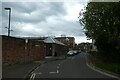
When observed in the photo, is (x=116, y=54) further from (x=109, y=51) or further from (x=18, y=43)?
(x=18, y=43)

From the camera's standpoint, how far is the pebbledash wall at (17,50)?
3197cm

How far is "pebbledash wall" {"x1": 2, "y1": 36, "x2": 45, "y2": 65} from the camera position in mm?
31969

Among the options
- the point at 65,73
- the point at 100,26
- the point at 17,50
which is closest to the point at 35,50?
the point at 100,26

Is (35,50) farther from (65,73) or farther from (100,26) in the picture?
(65,73)

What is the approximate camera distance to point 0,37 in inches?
1154

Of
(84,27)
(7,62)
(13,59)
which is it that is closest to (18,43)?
(13,59)

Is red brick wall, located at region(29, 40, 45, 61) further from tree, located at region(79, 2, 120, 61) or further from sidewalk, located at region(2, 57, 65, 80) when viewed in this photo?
sidewalk, located at region(2, 57, 65, 80)

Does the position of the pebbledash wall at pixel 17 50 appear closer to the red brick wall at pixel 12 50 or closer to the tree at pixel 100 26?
the red brick wall at pixel 12 50

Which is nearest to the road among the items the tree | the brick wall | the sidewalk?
the sidewalk

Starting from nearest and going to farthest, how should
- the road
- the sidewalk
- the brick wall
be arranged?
the sidewalk → the road → the brick wall

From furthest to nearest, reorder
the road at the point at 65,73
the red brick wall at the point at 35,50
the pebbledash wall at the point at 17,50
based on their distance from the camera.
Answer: the red brick wall at the point at 35,50
the pebbledash wall at the point at 17,50
the road at the point at 65,73

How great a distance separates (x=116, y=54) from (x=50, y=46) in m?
42.0

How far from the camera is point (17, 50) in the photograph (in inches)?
1462

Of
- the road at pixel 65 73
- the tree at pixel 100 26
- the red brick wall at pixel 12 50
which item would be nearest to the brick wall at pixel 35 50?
the red brick wall at pixel 12 50
